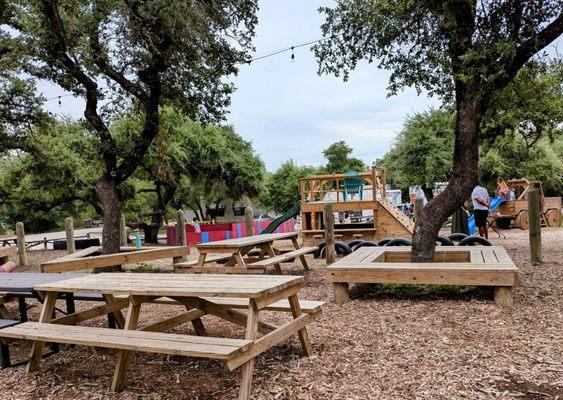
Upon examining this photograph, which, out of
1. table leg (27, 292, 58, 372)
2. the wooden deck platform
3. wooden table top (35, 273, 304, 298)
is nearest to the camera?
wooden table top (35, 273, 304, 298)

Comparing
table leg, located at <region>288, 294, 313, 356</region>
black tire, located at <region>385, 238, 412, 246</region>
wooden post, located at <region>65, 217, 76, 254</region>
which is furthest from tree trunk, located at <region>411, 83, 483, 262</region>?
wooden post, located at <region>65, 217, 76, 254</region>

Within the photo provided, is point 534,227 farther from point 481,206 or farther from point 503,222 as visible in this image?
point 503,222

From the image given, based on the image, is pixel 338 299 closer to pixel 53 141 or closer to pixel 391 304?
pixel 391 304

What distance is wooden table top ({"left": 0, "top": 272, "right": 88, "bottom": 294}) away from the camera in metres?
4.25

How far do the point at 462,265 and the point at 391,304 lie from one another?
0.93 m

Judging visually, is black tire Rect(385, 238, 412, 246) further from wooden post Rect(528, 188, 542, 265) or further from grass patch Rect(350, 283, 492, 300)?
grass patch Rect(350, 283, 492, 300)

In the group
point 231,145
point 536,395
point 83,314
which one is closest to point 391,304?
point 536,395

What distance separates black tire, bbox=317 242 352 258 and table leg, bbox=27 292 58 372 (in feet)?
21.2

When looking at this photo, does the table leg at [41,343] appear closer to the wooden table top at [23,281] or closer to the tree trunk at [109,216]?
the wooden table top at [23,281]

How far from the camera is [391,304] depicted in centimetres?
553

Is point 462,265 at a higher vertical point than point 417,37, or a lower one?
lower

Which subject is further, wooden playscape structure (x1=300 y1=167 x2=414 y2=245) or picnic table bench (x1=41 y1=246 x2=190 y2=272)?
wooden playscape structure (x1=300 y1=167 x2=414 y2=245)

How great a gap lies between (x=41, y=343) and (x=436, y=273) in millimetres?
4011

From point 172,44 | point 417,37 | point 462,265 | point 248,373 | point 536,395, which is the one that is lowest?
point 536,395
